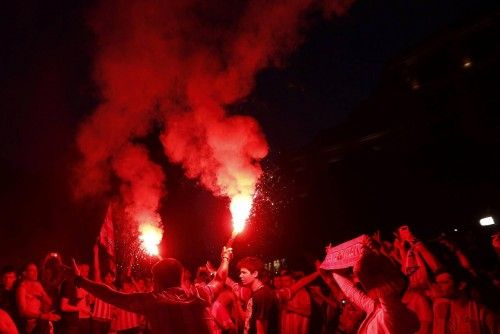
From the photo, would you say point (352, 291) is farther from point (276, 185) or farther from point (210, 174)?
point (276, 185)

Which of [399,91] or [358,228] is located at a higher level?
[399,91]

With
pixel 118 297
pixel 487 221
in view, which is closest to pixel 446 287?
pixel 118 297

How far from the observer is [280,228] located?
2258 cm

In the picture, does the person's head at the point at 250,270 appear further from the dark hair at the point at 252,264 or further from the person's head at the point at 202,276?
the person's head at the point at 202,276

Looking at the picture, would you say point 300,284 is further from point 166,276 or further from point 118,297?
point 118,297

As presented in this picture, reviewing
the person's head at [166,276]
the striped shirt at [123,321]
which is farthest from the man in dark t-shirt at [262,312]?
the striped shirt at [123,321]

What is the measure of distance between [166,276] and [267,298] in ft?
10.0

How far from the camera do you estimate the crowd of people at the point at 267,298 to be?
10.0 ft

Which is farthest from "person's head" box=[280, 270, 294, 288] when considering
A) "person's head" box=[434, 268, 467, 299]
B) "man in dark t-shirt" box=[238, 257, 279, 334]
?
"person's head" box=[434, 268, 467, 299]

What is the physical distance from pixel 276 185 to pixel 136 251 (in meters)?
15.9

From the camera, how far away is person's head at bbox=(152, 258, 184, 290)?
12.8ft

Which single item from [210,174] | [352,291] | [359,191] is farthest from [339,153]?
[352,291]

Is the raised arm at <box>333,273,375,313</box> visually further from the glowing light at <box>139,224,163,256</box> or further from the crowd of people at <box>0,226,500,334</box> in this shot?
the glowing light at <box>139,224,163,256</box>

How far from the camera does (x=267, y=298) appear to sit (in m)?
6.58
